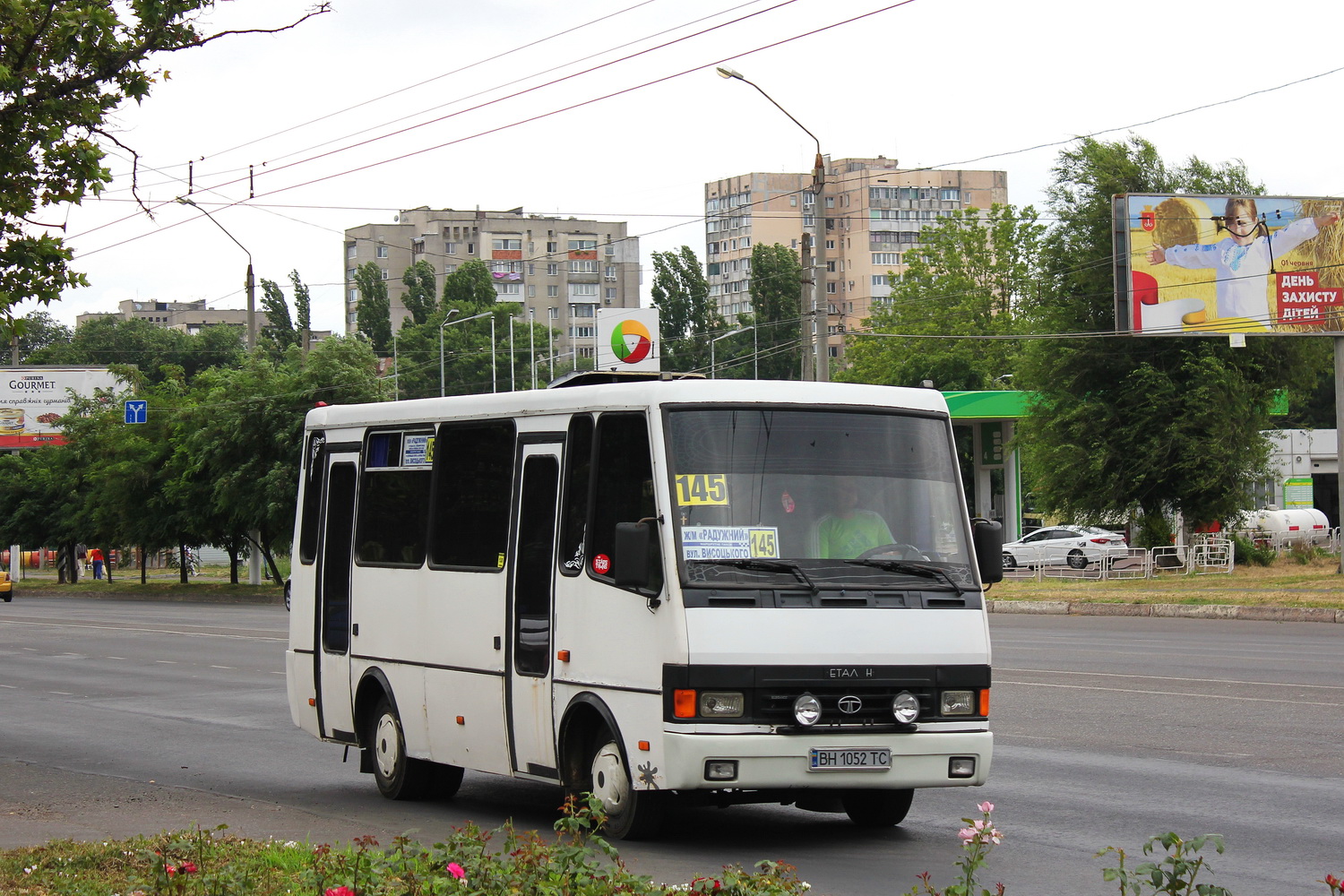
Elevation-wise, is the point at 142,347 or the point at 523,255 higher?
the point at 523,255

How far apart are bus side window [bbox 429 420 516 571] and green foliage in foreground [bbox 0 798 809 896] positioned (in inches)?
99.4

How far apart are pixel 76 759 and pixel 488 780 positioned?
3.92 metres

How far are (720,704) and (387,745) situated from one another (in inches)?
140

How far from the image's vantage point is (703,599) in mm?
8156

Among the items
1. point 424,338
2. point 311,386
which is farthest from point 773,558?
point 424,338

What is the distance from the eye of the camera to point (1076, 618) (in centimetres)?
3097

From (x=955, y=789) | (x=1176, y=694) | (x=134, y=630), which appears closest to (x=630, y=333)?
(x=134, y=630)

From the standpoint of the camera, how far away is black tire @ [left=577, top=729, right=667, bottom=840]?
27.5 feet

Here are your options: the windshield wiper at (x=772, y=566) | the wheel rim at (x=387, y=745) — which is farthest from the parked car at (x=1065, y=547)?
the windshield wiper at (x=772, y=566)

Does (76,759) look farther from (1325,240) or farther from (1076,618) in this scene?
(1325,240)

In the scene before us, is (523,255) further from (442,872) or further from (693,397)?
(442,872)

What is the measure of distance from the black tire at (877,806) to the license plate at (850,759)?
2.93 ft

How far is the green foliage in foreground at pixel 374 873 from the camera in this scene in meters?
5.77

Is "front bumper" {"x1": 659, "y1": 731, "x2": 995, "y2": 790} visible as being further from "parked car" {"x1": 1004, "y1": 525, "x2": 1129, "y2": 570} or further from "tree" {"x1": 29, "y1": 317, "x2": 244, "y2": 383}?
"tree" {"x1": 29, "y1": 317, "x2": 244, "y2": 383}
